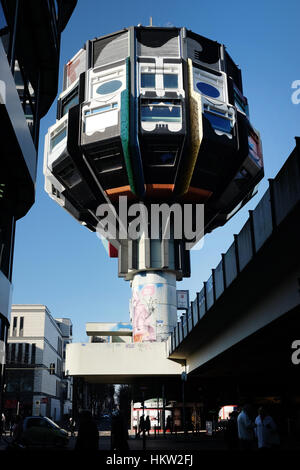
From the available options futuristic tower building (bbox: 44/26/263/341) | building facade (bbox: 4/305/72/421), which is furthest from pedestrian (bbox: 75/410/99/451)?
building facade (bbox: 4/305/72/421)

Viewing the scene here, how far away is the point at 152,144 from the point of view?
170 ft

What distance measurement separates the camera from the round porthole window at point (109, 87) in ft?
176

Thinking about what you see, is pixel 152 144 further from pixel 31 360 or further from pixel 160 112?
pixel 31 360

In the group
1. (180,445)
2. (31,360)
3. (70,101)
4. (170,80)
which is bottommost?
(180,445)

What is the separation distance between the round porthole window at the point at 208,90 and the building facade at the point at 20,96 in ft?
78.9

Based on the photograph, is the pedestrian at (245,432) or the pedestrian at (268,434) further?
the pedestrian at (245,432)

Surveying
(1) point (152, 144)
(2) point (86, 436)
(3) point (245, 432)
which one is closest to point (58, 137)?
(1) point (152, 144)

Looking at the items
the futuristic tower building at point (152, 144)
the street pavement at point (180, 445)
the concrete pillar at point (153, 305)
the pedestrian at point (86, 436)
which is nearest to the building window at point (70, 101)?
the futuristic tower building at point (152, 144)

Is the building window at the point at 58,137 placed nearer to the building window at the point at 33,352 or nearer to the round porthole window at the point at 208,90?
the round porthole window at the point at 208,90

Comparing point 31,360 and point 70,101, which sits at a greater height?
point 70,101

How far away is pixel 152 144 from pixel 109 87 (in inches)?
333

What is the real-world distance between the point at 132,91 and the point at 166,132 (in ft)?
20.0

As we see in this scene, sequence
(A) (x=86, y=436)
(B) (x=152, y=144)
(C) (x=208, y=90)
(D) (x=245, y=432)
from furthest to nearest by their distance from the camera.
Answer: (C) (x=208, y=90) → (B) (x=152, y=144) → (D) (x=245, y=432) → (A) (x=86, y=436)

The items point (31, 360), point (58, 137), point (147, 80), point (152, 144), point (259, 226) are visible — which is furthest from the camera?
point (31, 360)
